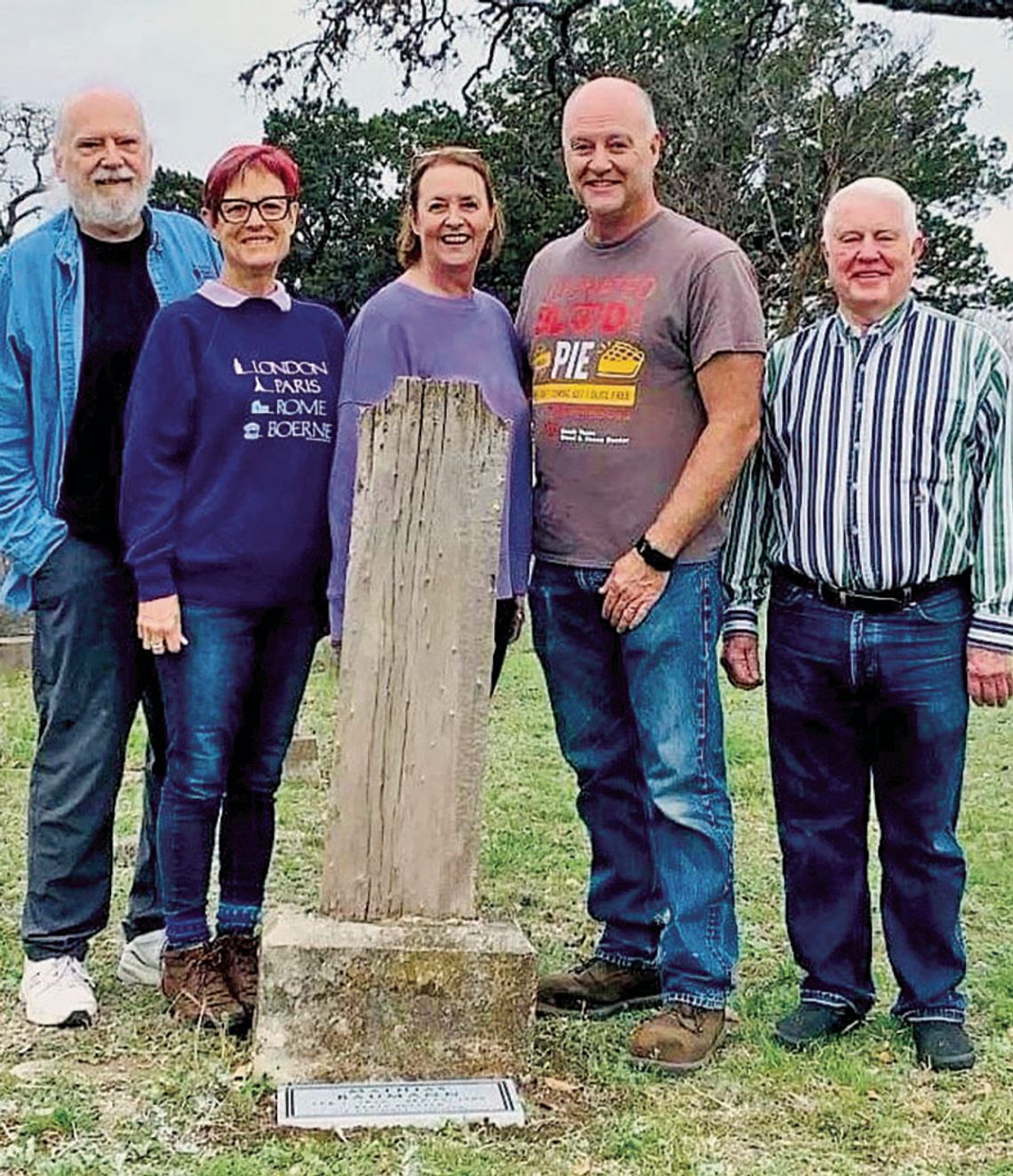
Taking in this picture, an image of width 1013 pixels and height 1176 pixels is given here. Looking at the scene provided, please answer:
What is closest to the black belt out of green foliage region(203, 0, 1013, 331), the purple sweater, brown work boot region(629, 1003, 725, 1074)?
the purple sweater

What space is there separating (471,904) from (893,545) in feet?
4.40

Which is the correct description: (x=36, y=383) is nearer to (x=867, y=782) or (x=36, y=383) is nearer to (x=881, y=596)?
(x=881, y=596)

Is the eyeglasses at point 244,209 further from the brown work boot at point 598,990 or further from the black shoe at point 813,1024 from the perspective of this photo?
the black shoe at point 813,1024

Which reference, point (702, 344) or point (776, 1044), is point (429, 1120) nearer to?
point (776, 1044)

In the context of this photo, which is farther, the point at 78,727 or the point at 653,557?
the point at 78,727

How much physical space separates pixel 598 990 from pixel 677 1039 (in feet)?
1.49

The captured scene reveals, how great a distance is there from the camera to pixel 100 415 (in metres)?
4.29

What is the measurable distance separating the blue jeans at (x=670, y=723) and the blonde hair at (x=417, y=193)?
0.85m

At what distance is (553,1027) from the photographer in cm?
439

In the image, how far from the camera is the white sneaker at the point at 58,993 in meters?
4.37

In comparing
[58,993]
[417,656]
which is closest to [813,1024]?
[417,656]

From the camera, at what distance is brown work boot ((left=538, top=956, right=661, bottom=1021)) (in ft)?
14.8

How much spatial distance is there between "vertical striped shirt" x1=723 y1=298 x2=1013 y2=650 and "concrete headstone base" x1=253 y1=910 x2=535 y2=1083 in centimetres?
127

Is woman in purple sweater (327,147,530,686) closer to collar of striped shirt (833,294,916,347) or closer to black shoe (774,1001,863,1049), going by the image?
collar of striped shirt (833,294,916,347)
